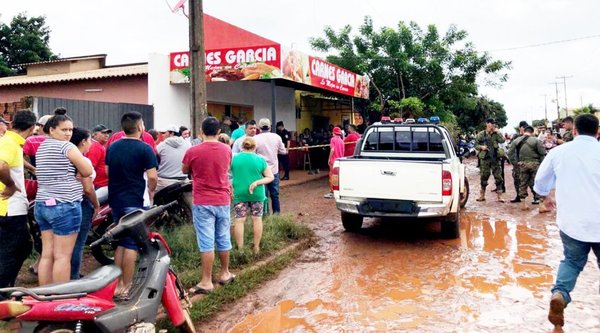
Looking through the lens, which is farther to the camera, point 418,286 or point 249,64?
point 249,64

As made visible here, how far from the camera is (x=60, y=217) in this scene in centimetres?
409

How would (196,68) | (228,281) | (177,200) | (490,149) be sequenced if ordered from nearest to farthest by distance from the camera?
(228,281)
(177,200)
(196,68)
(490,149)

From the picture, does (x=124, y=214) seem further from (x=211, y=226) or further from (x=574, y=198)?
(x=574, y=198)

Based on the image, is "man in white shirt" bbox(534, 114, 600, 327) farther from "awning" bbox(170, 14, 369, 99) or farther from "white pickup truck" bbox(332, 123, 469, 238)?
"awning" bbox(170, 14, 369, 99)

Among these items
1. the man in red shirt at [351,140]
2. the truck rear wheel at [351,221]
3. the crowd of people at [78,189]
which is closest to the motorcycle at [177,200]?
the crowd of people at [78,189]

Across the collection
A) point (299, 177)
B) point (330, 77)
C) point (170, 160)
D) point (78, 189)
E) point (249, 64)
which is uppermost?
point (330, 77)

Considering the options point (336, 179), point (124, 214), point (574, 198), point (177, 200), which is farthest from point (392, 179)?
point (124, 214)

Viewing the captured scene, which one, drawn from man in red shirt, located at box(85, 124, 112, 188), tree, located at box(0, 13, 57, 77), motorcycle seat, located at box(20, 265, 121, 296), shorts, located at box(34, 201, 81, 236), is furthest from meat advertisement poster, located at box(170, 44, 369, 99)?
tree, located at box(0, 13, 57, 77)

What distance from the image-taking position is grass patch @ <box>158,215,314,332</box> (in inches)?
189

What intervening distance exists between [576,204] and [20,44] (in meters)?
30.7

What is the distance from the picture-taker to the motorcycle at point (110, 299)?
2869mm

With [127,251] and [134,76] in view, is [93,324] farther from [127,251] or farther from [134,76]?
[134,76]

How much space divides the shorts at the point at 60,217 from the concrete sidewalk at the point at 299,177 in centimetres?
937

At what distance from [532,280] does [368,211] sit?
241 cm
